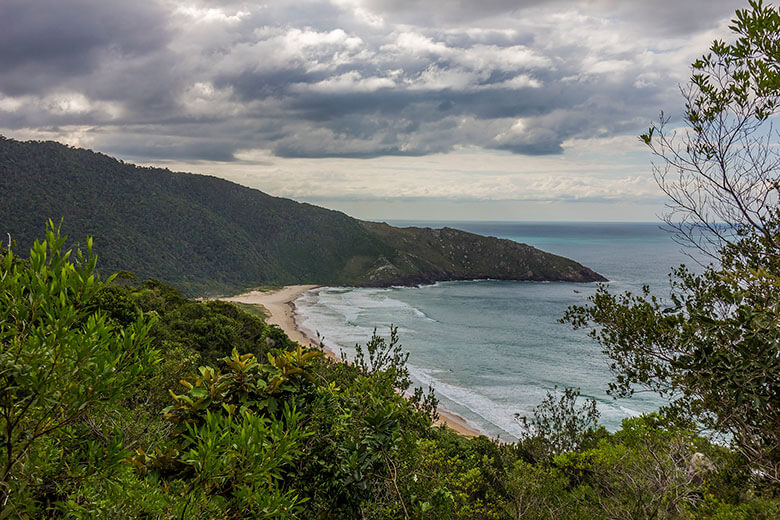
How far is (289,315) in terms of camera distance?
64.9 metres

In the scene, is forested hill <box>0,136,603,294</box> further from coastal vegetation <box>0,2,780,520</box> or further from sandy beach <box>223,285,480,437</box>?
coastal vegetation <box>0,2,780,520</box>

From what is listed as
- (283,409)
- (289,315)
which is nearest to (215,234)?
(289,315)

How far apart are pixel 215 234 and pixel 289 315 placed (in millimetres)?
54449

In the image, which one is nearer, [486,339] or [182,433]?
[182,433]

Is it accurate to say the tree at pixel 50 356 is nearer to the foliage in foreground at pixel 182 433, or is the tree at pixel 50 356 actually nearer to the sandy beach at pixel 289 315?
the foliage in foreground at pixel 182 433

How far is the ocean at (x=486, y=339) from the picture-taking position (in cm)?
3397

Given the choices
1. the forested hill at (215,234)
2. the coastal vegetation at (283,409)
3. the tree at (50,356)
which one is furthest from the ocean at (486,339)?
the forested hill at (215,234)

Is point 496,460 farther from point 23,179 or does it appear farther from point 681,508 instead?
point 23,179

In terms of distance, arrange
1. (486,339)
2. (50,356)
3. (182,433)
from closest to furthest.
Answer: (50,356) < (182,433) < (486,339)

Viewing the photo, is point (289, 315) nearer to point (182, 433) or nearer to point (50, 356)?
point (182, 433)

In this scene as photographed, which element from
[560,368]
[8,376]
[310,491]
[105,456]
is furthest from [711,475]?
[560,368]

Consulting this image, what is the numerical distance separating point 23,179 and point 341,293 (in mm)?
67128

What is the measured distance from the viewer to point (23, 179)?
8425 centimetres

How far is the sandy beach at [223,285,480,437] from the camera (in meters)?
29.3
